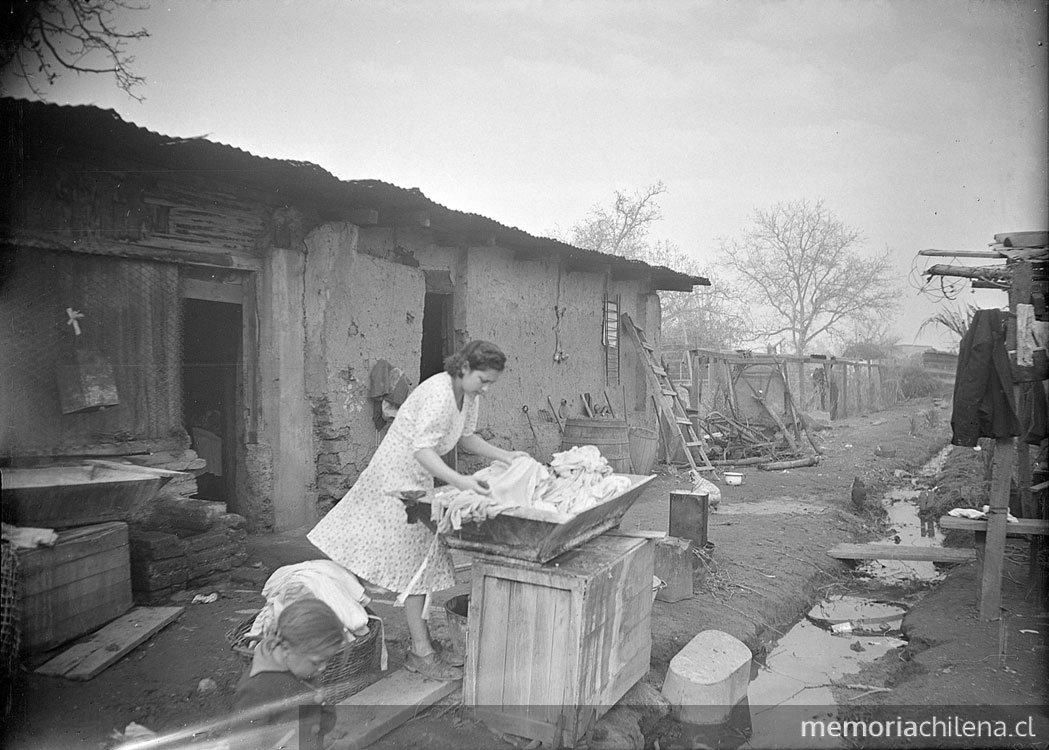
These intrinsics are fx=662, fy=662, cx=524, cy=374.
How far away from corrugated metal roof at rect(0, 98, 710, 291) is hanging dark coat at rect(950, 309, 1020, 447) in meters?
4.83

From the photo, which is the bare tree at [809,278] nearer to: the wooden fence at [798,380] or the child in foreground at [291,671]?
the wooden fence at [798,380]

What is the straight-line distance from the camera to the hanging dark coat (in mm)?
4680

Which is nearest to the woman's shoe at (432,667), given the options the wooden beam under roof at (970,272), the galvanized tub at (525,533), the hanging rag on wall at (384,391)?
the galvanized tub at (525,533)

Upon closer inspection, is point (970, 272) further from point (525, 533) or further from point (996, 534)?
point (525, 533)

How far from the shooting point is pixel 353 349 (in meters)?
6.95

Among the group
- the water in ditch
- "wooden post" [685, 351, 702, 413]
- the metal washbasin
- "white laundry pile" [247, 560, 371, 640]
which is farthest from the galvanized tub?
"wooden post" [685, 351, 702, 413]

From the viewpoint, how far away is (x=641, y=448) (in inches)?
405

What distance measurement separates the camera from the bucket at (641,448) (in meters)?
10.3

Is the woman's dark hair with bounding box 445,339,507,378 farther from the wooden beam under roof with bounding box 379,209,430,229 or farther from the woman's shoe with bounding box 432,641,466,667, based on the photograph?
the wooden beam under roof with bounding box 379,209,430,229

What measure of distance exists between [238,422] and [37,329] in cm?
199

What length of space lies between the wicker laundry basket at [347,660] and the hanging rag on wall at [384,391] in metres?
3.54

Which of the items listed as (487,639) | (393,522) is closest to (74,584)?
(393,522)

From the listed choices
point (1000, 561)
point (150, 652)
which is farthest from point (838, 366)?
point (150, 652)

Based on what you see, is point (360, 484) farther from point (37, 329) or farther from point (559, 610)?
point (37, 329)
